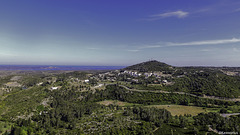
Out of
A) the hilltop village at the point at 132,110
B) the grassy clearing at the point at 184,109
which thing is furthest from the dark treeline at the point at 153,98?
the grassy clearing at the point at 184,109

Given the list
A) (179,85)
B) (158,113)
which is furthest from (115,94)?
(179,85)

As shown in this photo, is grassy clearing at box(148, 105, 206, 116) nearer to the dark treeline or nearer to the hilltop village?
the hilltop village

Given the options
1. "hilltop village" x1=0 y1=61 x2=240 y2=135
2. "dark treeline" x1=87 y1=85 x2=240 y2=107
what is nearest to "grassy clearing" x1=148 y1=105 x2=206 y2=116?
"hilltop village" x1=0 y1=61 x2=240 y2=135

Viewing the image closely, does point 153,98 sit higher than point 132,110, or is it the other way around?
point 153,98

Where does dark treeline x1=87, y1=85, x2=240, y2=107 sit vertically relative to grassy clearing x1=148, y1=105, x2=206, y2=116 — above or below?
above

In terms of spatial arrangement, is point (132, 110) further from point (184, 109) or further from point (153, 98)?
point (184, 109)

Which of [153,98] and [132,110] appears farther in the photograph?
[153,98]

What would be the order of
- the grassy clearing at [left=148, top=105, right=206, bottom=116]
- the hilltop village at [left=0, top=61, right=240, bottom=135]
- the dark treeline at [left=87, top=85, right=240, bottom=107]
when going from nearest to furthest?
the hilltop village at [left=0, top=61, right=240, bottom=135]
the grassy clearing at [left=148, top=105, right=206, bottom=116]
the dark treeline at [left=87, top=85, right=240, bottom=107]

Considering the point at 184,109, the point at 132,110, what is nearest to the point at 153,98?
the point at 184,109

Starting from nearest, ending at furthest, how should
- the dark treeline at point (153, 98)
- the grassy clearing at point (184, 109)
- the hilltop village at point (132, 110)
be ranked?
1. the hilltop village at point (132, 110)
2. the grassy clearing at point (184, 109)
3. the dark treeline at point (153, 98)

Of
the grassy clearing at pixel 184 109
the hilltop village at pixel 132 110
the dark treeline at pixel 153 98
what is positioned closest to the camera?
the hilltop village at pixel 132 110

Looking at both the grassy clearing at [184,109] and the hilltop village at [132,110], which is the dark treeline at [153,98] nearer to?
the hilltop village at [132,110]
